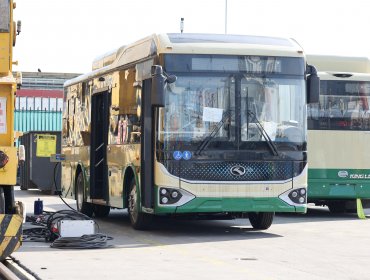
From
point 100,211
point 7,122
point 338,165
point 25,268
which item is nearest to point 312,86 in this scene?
point 338,165

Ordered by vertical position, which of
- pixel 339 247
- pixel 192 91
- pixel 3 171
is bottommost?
pixel 339 247

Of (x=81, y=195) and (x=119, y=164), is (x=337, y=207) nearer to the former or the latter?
(x=81, y=195)

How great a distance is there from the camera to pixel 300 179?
1759cm

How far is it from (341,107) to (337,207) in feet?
10.2

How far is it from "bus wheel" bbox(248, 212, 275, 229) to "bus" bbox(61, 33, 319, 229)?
10 centimetres

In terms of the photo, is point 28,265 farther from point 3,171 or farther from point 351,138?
point 351,138

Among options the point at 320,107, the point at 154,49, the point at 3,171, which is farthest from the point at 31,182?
the point at 3,171

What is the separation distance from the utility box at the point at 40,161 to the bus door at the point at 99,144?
553 inches

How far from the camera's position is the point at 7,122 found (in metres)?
11.7

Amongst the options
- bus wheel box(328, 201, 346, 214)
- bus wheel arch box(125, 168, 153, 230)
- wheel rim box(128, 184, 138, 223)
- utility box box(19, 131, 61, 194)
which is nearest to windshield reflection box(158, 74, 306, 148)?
bus wheel arch box(125, 168, 153, 230)

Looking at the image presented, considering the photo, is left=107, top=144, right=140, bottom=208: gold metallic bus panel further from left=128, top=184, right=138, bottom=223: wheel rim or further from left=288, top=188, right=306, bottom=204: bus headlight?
left=288, top=188, right=306, bottom=204: bus headlight

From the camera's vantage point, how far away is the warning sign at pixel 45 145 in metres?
36.6

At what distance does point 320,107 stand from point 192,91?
21.2 feet

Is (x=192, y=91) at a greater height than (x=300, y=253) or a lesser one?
greater
